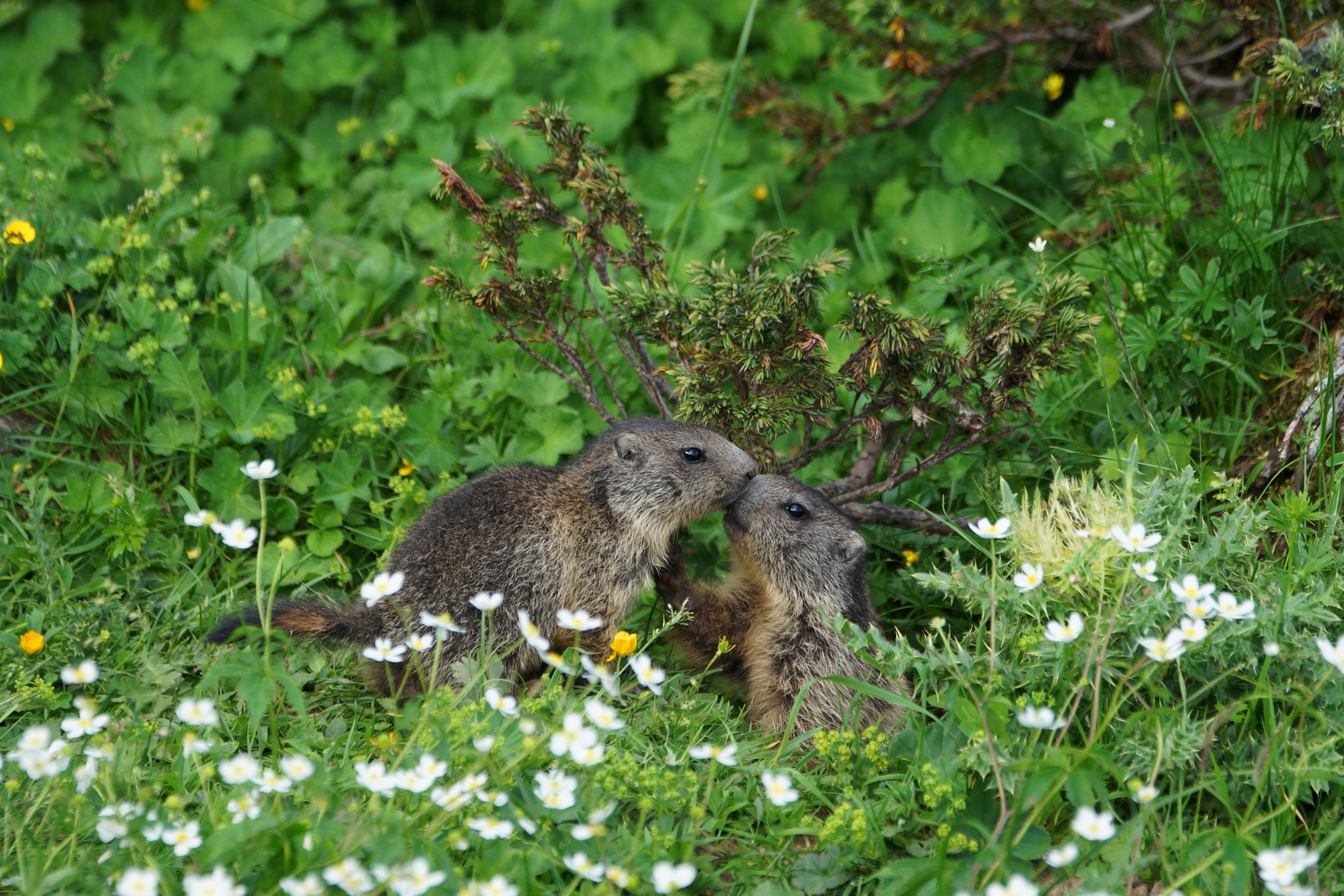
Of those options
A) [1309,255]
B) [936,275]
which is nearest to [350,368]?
[936,275]

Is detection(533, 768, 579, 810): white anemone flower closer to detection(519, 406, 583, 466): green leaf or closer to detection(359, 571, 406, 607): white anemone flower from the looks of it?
detection(359, 571, 406, 607): white anemone flower

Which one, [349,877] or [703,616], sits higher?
[349,877]

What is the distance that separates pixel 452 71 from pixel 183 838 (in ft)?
16.4

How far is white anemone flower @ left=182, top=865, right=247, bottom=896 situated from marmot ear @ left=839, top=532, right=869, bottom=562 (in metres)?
2.56

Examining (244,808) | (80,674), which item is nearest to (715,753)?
(244,808)

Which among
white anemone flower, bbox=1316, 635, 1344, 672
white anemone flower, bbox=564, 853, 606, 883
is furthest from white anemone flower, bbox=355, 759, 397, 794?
white anemone flower, bbox=1316, 635, 1344, 672

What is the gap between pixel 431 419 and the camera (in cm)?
509

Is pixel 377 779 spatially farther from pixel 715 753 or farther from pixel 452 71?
pixel 452 71

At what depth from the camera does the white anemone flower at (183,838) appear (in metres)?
2.82

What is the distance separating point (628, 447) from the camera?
4.55 m

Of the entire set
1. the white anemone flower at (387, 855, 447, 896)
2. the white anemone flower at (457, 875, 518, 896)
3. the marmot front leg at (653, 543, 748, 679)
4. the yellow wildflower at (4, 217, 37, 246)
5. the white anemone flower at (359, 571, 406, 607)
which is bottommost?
the marmot front leg at (653, 543, 748, 679)

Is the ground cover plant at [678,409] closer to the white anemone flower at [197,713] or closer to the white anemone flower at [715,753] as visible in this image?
the white anemone flower at [715,753]

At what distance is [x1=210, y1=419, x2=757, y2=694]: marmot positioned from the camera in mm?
4094

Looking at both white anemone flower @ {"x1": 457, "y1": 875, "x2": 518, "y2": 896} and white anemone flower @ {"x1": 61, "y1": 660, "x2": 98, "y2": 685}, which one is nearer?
white anemone flower @ {"x1": 457, "y1": 875, "x2": 518, "y2": 896}
